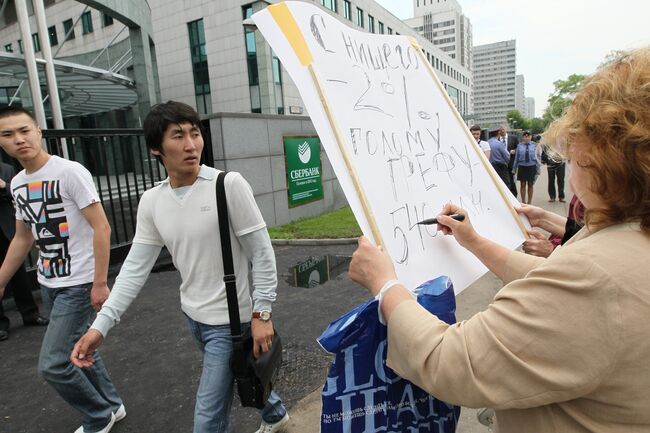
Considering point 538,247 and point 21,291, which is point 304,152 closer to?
point 21,291

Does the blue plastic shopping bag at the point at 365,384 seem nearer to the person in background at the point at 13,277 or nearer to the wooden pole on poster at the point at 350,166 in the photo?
the wooden pole on poster at the point at 350,166

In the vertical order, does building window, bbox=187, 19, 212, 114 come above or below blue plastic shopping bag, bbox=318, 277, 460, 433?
above

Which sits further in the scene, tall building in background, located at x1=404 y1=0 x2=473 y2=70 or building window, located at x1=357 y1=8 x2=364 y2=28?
tall building in background, located at x1=404 y1=0 x2=473 y2=70

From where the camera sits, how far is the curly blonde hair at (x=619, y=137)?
0.79 metres

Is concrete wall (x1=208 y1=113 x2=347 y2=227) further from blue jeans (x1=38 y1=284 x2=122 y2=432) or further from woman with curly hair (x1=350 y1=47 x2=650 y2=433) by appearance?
woman with curly hair (x1=350 y1=47 x2=650 y2=433)

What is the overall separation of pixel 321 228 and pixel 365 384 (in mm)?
6959

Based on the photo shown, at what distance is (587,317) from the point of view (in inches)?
30.0

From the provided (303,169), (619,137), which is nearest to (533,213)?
(619,137)

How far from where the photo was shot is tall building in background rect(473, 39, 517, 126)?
13438cm

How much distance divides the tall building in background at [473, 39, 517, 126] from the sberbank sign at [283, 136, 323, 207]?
134743 millimetres

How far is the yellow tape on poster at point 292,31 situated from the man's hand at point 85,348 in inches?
58.2

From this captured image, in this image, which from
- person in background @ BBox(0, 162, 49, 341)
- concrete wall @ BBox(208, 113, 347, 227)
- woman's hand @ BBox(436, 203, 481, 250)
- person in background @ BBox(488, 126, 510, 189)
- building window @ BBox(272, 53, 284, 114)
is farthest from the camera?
building window @ BBox(272, 53, 284, 114)

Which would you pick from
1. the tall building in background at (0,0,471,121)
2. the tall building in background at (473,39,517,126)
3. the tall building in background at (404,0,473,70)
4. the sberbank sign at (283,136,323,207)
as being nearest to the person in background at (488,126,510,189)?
the sberbank sign at (283,136,323,207)

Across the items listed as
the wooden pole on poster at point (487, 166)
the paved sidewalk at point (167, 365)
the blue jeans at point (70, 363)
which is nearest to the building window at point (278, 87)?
the paved sidewalk at point (167, 365)
